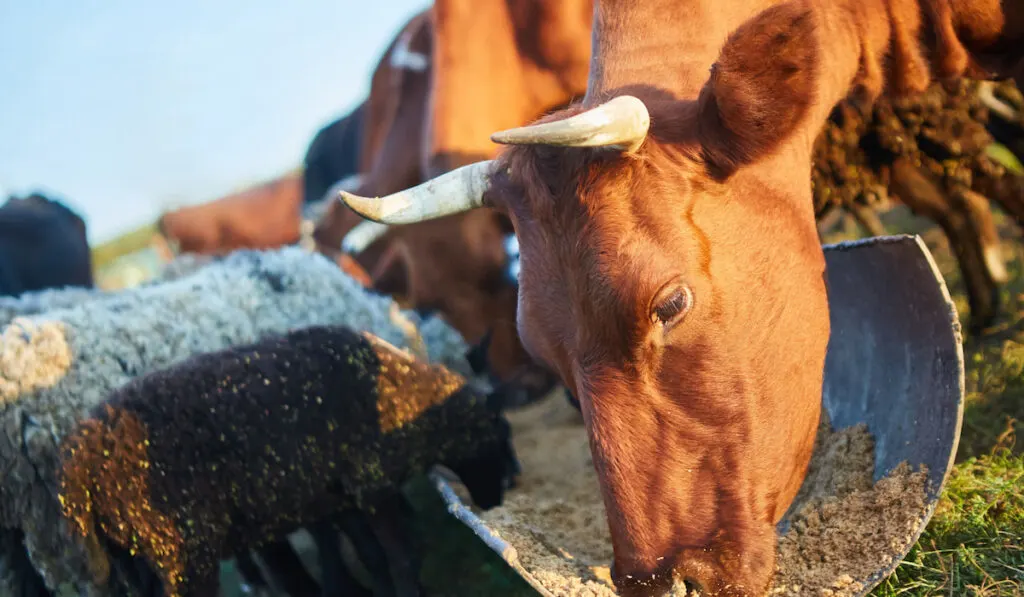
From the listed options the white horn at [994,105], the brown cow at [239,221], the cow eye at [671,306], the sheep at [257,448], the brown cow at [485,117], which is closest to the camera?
the cow eye at [671,306]

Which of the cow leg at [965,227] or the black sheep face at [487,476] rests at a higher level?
the cow leg at [965,227]

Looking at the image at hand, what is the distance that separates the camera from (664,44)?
2809 mm

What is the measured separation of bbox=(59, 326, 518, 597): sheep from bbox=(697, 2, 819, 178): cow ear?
1942mm

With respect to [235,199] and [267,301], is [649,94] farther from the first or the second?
[235,199]

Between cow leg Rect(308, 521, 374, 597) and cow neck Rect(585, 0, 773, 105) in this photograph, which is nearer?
cow neck Rect(585, 0, 773, 105)

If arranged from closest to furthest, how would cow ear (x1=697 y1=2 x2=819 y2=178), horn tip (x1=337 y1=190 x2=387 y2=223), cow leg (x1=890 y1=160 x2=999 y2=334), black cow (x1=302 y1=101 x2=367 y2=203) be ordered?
1. cow ear (x1=697 y1=2 x2=819 y2=178)
2. horn tip (x1=337 y1=190 x2=387 y2=223)
3. cow leg (x1=890 y1=160 x2=999 y2=334)
4. black cow (x1=302 y1=101 x2=367 y2=203)

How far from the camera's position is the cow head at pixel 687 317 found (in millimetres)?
2309

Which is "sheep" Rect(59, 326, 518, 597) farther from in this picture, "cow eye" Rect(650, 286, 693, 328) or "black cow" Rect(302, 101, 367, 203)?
"black cow" Rect(302, 101, 367, 203)

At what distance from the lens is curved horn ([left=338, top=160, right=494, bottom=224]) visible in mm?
2686

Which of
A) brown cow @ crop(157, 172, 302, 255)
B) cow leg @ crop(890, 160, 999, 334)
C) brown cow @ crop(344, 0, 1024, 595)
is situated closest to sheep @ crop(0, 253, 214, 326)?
brown cow @ crop(344, 0, 1024, 595)

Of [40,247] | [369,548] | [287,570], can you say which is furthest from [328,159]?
[369,548]

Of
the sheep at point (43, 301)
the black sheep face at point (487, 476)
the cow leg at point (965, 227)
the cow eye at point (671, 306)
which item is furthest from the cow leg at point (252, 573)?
the cow leg at point (965, 227)

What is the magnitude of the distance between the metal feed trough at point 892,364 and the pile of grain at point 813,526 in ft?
0.16

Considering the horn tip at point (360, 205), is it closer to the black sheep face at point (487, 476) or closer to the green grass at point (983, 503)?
the black sheep face at point (487, 476)
